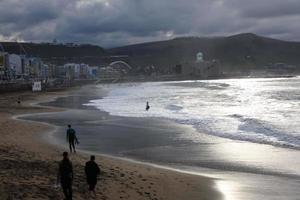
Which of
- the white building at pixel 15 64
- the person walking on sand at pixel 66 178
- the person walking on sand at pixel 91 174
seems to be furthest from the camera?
the white building at pixel 15 64

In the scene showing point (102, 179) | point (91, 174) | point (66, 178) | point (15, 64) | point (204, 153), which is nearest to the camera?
point (66, 178)

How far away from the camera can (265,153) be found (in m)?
20.7

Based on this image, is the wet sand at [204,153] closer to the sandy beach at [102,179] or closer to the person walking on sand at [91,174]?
the sandy beach at [102,179]

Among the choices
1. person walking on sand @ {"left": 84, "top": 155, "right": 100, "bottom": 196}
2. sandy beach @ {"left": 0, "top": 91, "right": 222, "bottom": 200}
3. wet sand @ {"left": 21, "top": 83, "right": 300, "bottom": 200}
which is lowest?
wet sand @ {"left": 21, "top": 83, "right": 300, "bottom": 200}

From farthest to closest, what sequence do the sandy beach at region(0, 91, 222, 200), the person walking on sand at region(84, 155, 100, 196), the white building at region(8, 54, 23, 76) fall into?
1. the white building at region(8, 54, 23, 76)
2. the person walking on sand at region(84, 155, 100, 196)
3. the sandy beach at region(0, 91, 222, 200)

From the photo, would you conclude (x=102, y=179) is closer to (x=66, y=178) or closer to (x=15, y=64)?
(x=66, y=178)

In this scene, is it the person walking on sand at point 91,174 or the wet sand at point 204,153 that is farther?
the wet sand at point 204,153

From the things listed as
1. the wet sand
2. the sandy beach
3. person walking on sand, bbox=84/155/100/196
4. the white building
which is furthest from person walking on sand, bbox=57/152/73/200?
the white building

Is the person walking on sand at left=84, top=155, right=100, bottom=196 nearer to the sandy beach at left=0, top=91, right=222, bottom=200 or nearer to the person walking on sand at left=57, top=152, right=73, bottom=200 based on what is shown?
the sandy beach at left=0, top=91, right=222, bottom=200

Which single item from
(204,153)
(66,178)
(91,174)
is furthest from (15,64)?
(66,178)

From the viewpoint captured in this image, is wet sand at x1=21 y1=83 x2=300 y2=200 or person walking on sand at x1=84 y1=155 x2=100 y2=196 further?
wet sand at x1=21 y1=83 x2=300 y2=200

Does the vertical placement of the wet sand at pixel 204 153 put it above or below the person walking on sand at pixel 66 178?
below

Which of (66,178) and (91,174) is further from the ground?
(66,178)

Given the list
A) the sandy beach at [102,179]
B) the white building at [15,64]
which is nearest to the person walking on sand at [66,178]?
the sandy beach at [102,179]
